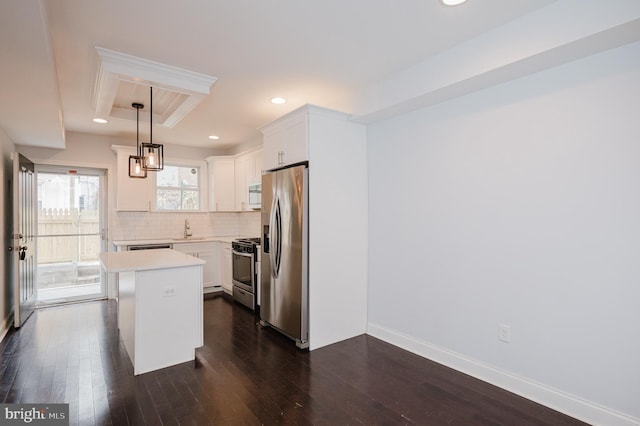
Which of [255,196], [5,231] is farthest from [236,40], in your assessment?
[5,231]

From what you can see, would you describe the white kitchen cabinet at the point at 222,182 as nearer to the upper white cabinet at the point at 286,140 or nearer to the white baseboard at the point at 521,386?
the upper white cabinet at the point at 286,140

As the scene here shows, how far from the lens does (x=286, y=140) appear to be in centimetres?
368

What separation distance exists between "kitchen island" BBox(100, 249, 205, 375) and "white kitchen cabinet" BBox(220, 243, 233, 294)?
2338 millimetres

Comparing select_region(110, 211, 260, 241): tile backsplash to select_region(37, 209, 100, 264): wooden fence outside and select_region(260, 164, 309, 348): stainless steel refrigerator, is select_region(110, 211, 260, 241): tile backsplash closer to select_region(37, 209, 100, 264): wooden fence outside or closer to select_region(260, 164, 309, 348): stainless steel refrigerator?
select_region(37, 209, 100, 264): wooden fence outside

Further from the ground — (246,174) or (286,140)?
(286,140)

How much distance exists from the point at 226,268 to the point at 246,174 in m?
1.61

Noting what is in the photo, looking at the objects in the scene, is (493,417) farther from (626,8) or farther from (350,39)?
(350,39)

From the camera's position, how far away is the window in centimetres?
598

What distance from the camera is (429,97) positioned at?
2.99 meters

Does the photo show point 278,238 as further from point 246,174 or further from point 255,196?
point 246,174

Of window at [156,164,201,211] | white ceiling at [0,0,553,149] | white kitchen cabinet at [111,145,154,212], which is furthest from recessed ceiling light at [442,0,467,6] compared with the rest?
window at [156,164,201,211]

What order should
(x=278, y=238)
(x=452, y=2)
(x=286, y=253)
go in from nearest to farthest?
(x=452, y=2) < (x=286, y=253) < (x=278, y=238)

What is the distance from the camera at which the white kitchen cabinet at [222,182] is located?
6.00 metres

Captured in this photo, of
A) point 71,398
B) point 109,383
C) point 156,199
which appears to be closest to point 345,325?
point 109,383
